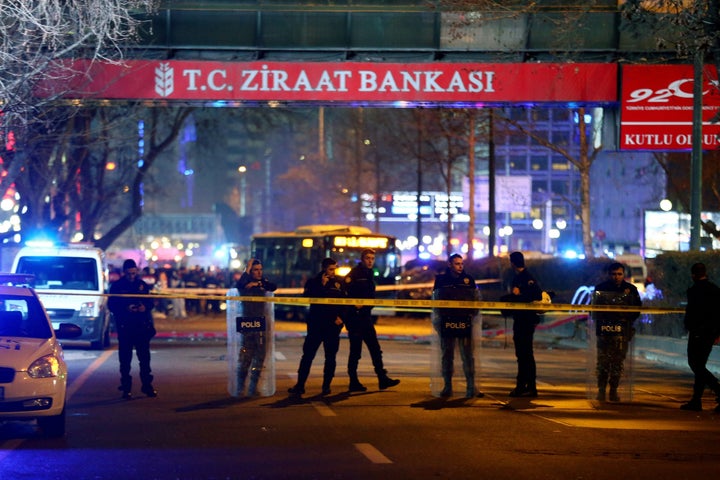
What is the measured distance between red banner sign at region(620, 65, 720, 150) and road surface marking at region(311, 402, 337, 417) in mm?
10890

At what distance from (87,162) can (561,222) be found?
135ft

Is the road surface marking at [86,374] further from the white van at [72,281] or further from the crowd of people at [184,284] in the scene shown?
the crowd of people at [184,284]

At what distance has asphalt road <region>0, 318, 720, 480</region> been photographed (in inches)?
386

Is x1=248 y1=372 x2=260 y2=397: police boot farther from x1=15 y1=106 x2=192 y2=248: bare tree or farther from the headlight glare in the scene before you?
x1=15 y1=106 x2=192 y2=248: bare tree

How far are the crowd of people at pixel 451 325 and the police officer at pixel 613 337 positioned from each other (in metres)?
0.01

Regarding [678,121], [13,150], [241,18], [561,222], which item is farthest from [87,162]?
[561,222]

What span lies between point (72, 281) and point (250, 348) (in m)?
10.5

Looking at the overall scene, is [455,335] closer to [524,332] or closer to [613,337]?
[524,332]

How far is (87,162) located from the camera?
4534 centimetres

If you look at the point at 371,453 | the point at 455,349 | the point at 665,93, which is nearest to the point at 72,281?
the point at 455,349

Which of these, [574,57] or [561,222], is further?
[561,222]

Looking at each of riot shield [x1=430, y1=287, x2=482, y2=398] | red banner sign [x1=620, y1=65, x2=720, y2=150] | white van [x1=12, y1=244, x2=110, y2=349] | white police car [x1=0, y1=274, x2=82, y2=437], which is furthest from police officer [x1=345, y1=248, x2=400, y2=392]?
white van [x1=12, y1=244, x2=110, y2=349]

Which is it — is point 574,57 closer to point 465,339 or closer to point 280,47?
point 280,47

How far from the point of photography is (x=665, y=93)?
2308cm
